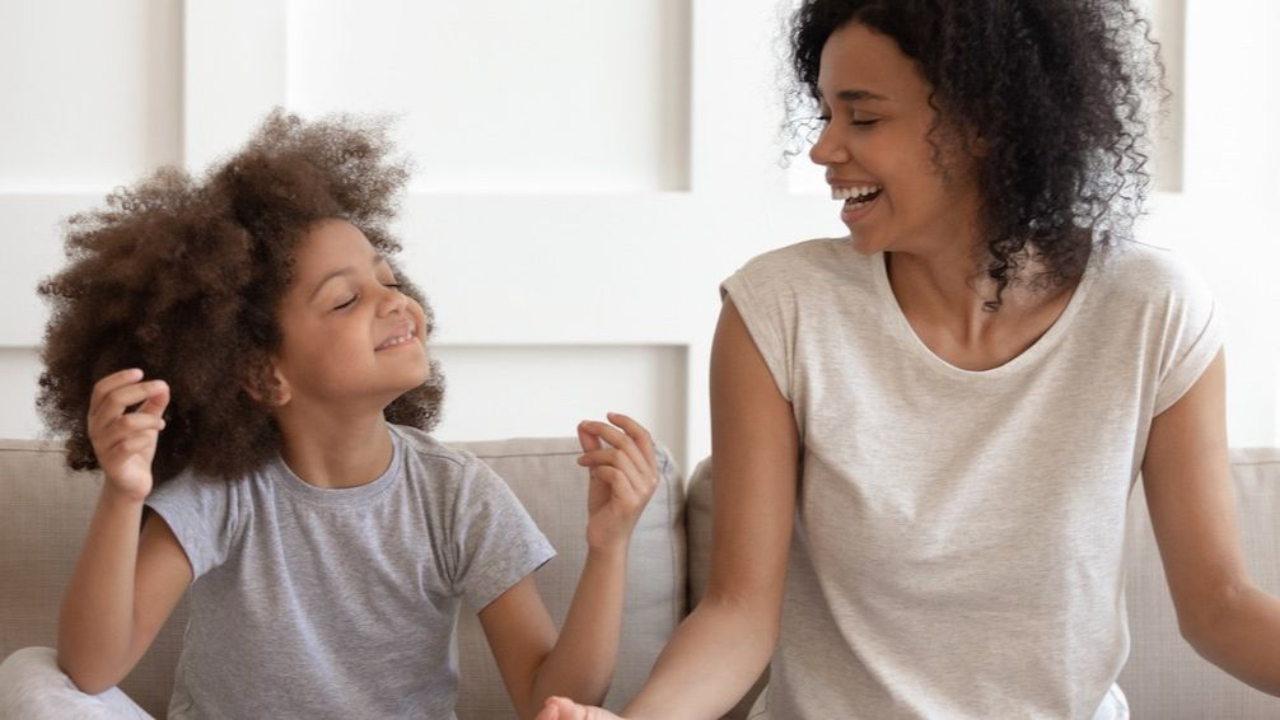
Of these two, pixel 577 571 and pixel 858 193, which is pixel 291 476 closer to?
pixel 577 571

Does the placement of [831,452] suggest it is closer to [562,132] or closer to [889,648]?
[889,648]

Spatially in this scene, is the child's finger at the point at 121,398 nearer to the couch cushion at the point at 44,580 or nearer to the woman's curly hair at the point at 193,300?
the woman's curly hair at the point at 193,300

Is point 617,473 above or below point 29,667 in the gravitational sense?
above

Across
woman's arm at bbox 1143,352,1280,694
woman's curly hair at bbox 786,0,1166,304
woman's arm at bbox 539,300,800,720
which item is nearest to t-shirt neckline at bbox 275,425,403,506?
woman's arm at bbox 539,300,800,720

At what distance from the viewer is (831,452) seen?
1479 millimetres

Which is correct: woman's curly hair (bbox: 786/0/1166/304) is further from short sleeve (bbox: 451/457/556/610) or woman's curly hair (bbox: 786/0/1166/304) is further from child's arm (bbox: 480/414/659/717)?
short sleeve (bbox: 451/457/556/610)

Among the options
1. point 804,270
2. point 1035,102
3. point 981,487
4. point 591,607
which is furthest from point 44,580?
point 1035,102

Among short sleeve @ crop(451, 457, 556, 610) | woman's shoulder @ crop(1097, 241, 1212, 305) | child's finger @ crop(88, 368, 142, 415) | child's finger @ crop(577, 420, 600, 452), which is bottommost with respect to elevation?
short sleeve @ crop(451, 457, 556, 610)

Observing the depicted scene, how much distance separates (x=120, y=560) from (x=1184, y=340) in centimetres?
99

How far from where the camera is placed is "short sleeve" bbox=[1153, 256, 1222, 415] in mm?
1463

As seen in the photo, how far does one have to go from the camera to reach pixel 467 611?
185 centimetres

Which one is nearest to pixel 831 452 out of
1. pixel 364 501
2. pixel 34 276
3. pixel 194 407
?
pixel 364 501

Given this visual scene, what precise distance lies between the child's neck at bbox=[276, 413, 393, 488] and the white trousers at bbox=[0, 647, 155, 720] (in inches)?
11.5

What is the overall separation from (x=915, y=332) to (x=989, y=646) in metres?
0.30
